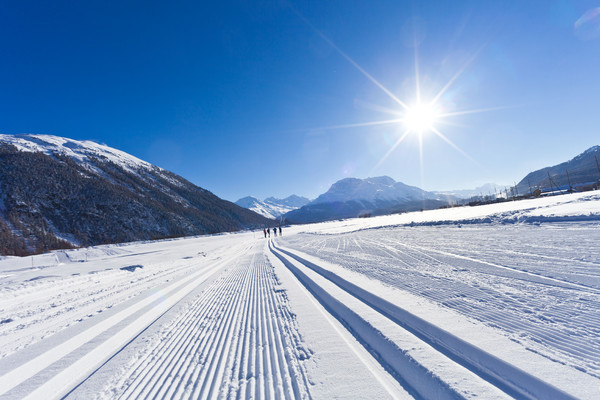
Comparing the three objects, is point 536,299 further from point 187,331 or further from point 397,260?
point 187,331

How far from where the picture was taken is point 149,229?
7944 centimetres

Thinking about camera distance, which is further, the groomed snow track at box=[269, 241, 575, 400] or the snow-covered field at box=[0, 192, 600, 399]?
the snow-covered field at box=[0, 192, 600, 399]

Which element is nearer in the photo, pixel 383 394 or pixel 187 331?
pixel 383 394

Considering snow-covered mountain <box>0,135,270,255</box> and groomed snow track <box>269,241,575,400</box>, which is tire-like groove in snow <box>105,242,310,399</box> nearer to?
groomed snow track <box>269,241,575,400</box>

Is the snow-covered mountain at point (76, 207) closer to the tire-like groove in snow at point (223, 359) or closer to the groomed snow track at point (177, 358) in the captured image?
the groomed snow track at point (177, 358)

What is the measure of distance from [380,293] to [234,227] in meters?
131

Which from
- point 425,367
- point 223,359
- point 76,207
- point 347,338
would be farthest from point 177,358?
point 76,207

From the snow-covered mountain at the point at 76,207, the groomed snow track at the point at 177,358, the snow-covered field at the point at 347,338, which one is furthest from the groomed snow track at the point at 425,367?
the snow-covered mountain at the point at 76,207

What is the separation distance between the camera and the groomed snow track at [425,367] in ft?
6.34

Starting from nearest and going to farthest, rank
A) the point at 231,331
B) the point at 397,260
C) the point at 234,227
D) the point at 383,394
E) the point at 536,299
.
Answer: the point at 383,394, the point at 536,299, the point at 231,331, the point at 397,260, the point at 234,227

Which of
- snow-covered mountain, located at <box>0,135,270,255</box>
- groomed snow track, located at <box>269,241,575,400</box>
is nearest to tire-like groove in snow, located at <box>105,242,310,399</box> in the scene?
groomed snow track, located at <box>269,241,575,400</box>

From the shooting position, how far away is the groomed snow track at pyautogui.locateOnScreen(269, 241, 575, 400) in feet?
6.34

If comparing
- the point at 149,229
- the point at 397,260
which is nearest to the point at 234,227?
the point at 149,229

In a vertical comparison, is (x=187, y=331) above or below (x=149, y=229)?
below
